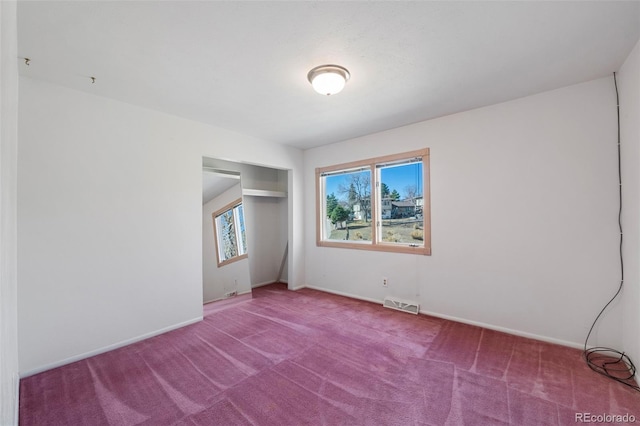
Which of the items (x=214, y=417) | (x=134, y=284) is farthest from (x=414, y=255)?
(x=134, y=284)

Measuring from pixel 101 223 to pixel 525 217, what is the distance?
4432 millimetres

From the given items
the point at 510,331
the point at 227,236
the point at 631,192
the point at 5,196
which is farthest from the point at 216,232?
the point at 631,192

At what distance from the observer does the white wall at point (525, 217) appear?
253 centimetres

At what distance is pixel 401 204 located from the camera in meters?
3.92

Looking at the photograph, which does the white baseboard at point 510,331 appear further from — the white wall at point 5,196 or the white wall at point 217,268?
the white wall at point 5,196

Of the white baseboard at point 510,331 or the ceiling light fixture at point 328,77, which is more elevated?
the ceiling light fixture at point 328,77

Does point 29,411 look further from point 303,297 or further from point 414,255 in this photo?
point 414,255

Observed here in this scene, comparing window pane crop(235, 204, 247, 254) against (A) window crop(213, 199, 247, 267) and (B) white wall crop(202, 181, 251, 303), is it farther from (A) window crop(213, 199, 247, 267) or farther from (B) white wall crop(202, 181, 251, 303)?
(B) white wall crop(202, 181, 251, 303)

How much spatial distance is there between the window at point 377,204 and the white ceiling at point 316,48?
42.0 inches

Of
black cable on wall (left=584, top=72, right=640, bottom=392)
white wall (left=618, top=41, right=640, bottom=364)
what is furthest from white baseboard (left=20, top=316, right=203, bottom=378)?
white wall (left=618, top=41, right=640, bottom=364)

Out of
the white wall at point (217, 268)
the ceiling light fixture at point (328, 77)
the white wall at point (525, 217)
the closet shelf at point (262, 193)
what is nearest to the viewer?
the ceiling light fixture at point (328, 77)

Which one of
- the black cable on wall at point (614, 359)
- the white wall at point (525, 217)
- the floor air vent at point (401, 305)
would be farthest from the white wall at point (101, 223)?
the black cable on wall at point (614, 359)

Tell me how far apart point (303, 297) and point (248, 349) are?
175 cm

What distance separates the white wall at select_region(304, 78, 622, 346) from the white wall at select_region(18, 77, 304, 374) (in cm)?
293
